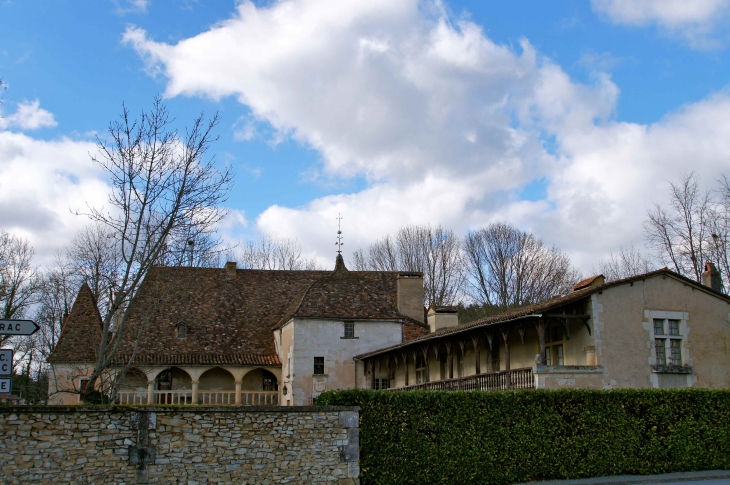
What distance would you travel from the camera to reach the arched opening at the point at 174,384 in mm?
33375

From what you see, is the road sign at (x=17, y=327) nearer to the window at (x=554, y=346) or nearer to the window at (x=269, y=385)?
the window at (x=554, y=346)

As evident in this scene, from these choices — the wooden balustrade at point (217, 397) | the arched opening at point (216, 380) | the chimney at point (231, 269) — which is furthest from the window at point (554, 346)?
the chimney at point (231, 269)

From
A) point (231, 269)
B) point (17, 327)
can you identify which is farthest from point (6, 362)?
point (231, 269)

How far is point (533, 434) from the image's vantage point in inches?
615

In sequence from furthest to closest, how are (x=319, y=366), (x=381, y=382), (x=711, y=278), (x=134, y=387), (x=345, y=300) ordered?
(x=134, y=387) → (x=345, y=300) → (x=381, y=382) → (x=319, y=366) → (x=711, y=278)

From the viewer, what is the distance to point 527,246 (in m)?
45.5

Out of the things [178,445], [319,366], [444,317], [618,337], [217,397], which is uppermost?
[444,317]

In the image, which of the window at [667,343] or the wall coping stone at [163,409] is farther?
the window at [667,343]

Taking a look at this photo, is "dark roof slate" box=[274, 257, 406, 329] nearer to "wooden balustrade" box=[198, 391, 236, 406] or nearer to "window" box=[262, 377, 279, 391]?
"window" box=[262, 377, 279, 391]

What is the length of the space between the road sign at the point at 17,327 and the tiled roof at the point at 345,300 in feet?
72.0

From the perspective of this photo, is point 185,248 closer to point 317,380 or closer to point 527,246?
point 317,380

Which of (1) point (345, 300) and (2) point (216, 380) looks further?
(2) point (216, 380)

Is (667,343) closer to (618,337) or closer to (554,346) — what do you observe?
(618,337)

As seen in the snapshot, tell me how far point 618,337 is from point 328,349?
14824 millimetres
